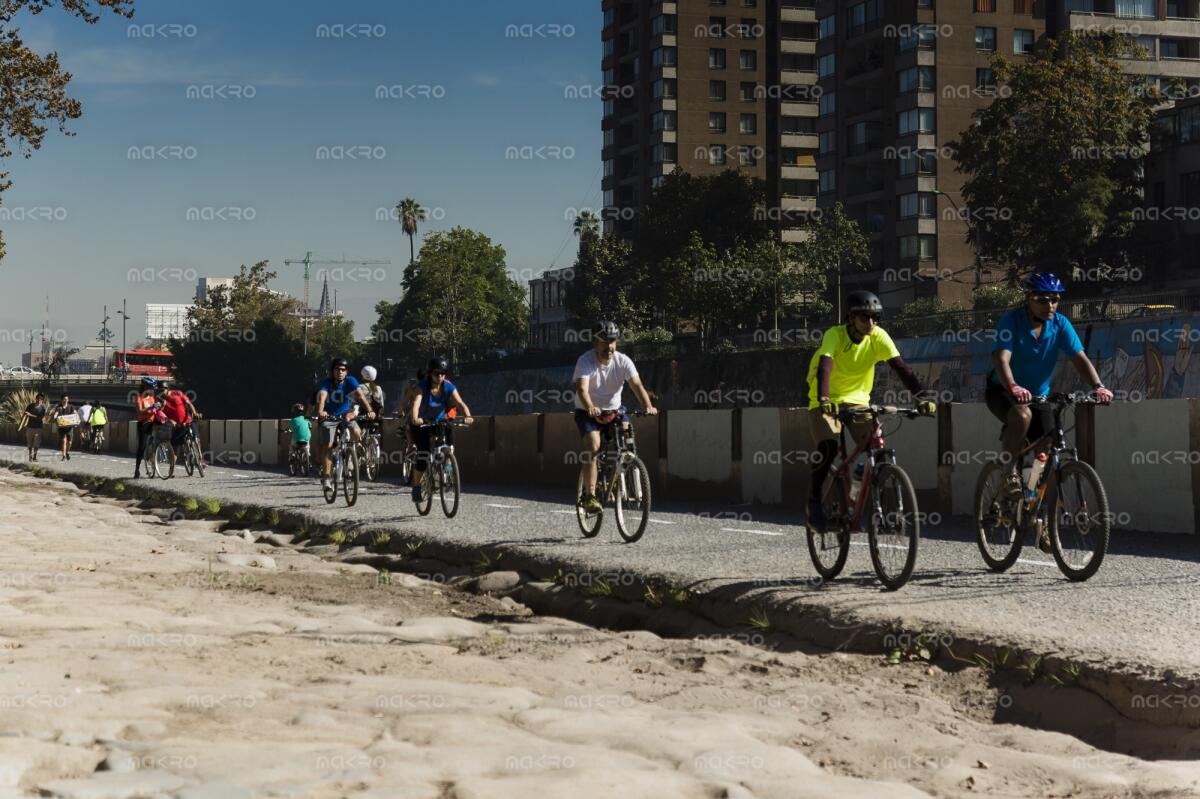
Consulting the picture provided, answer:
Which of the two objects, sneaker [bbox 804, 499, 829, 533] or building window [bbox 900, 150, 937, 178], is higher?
building window [bbox 900, 150, 937, 178]

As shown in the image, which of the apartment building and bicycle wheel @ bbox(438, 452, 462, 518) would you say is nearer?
bicycle wheel @ bbox(438, 452, 462, 518)

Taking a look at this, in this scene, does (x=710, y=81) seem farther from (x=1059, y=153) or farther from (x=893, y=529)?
(x=893, y=529)

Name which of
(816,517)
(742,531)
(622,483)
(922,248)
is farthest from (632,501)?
(922,248)

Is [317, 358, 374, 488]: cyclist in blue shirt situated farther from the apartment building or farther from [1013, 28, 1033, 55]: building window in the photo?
the apartment building

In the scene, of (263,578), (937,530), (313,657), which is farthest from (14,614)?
(937,530)

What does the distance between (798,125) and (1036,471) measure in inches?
3808

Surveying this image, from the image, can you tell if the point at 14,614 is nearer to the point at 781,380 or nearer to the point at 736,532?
the point at 736,532

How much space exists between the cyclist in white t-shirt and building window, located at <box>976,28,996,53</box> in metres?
71.7

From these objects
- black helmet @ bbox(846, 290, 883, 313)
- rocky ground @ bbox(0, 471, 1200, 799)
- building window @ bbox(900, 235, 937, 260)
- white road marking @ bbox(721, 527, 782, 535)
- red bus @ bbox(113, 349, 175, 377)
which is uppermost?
building window @ bbox(900, 235, 937, 260)

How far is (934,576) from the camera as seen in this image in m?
9.55

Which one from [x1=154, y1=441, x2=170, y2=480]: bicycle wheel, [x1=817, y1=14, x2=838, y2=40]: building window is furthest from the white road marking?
[x1=817, y1=14, x2=838, y2=40]: building window

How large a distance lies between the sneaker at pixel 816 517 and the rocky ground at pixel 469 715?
1.77 m

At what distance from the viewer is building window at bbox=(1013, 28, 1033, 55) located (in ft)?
261

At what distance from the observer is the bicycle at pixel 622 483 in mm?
12367
